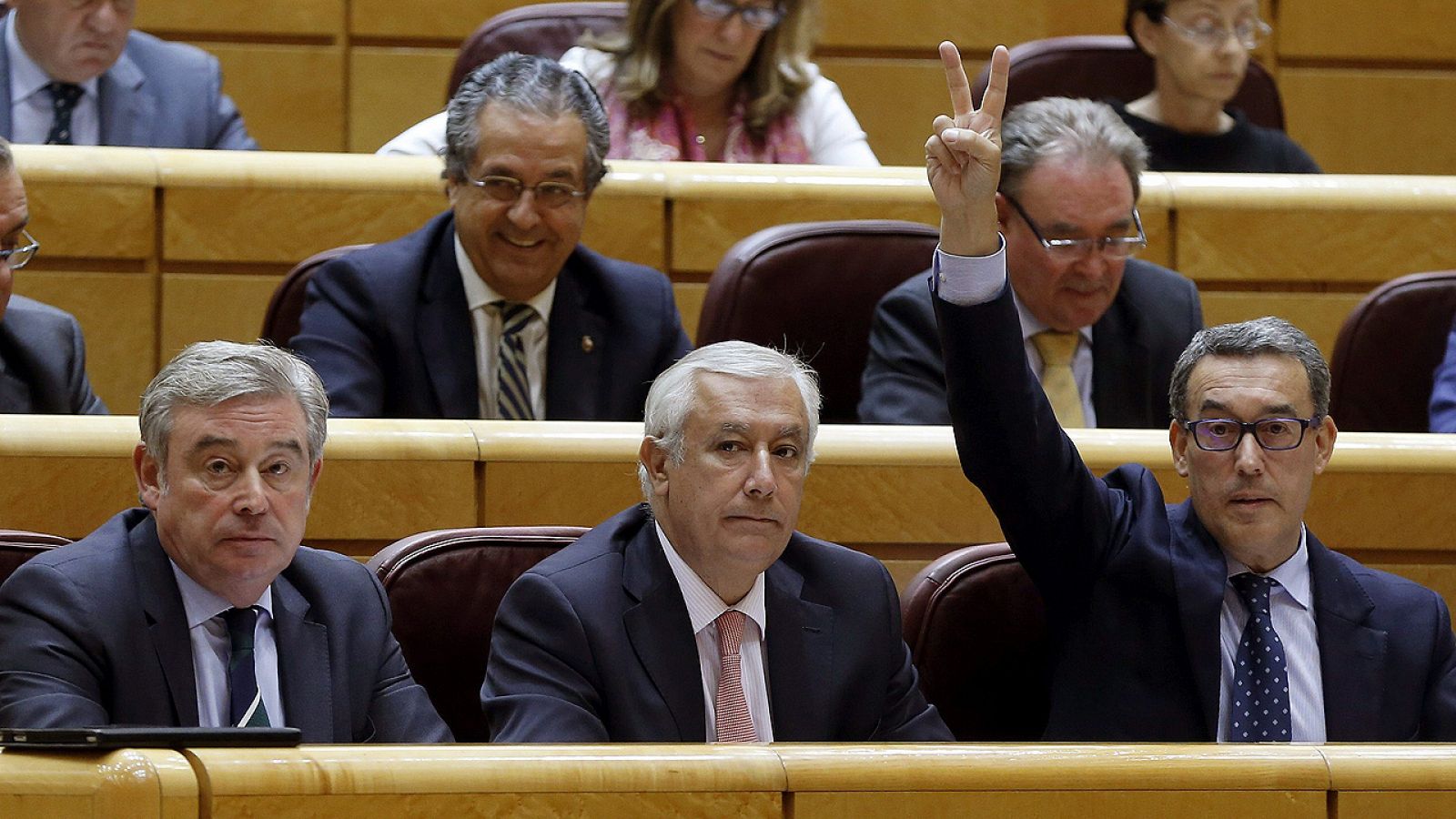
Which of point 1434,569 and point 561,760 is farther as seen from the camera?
point 1434,569

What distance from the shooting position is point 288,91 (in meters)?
2.74

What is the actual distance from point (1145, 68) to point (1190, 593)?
47.9 inches

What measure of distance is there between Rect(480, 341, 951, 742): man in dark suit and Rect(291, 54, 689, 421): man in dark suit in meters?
0.42

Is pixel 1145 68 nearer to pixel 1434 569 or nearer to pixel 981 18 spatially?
pixel 981 18

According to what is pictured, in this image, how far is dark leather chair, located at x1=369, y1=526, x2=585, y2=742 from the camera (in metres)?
1.33

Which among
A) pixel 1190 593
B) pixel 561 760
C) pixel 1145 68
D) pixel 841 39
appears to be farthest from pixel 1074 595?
pixel 841 39

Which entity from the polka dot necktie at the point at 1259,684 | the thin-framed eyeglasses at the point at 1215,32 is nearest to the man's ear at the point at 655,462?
the polka dot necktie at the point at 1259,684

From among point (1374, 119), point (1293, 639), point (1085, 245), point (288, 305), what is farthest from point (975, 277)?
point (1374, 119)

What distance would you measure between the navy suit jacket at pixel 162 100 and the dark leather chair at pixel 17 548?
3.07ft

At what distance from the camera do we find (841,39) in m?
2.80

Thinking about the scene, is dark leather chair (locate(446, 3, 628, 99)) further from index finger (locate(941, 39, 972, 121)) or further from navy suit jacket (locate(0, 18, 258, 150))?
index finger (locate(941, 39, 972, 121))

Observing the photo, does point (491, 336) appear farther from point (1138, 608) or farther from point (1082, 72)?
point (1082, 72)

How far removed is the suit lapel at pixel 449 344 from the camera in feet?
5.65

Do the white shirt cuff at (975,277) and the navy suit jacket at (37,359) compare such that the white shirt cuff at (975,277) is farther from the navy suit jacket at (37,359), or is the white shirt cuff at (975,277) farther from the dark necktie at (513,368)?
the navy suit jacket at (37,359)
